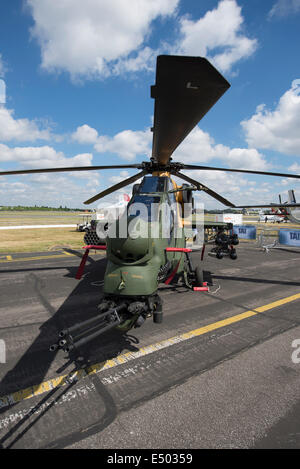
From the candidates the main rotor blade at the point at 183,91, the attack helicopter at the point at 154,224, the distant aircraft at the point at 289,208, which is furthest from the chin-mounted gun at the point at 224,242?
the main rotor blade at the point at 183,91

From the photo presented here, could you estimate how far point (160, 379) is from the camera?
145 inches

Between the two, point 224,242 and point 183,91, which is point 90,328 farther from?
point 224,242

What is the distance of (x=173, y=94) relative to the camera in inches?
136

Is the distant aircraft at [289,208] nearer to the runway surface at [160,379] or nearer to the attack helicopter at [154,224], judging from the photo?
the attack helicopter at [154,224]

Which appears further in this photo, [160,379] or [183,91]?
[160,379]

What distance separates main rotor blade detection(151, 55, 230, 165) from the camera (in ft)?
9.38

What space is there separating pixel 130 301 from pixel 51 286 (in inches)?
225

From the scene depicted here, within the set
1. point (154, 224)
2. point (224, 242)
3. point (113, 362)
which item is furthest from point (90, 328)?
point (224, 242)

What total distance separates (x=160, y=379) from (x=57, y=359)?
1889 millimetres

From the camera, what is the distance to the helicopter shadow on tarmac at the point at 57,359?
2.96 meters

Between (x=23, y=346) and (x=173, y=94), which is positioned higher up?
(x=173, y=94)

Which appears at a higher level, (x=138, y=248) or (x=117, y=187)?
(x=117, y=187)
